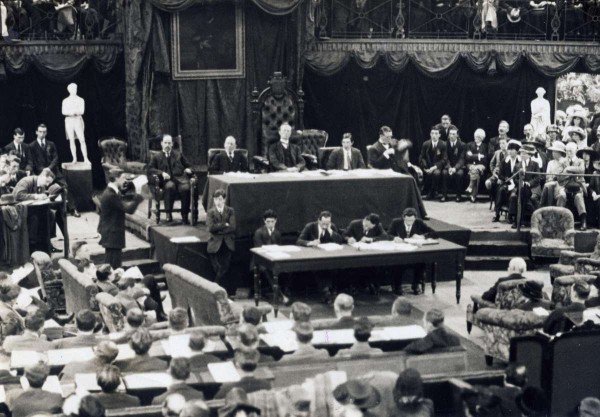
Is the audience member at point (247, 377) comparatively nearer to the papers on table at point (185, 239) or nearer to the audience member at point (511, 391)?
the audience member at point (511, 391)

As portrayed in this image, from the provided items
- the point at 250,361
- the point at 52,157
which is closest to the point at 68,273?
the point at 250,361

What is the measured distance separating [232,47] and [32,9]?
11.5 ft

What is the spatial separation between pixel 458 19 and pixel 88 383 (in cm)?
1420

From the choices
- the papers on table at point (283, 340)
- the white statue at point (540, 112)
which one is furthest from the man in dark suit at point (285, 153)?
the papers on table at point (283, 340)

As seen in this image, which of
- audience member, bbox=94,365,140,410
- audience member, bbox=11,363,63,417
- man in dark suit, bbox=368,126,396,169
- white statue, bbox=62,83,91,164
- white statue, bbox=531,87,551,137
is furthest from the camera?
white statue, bbox=531,87,551,137

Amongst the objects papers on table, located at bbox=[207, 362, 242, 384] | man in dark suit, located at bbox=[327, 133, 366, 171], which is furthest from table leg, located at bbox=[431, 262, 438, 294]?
papers on table, located at bbox=[207, 362, 242, 384]

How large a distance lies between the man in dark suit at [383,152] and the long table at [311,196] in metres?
1.27

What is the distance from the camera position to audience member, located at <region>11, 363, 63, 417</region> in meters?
7.25

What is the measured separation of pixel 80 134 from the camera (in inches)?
699

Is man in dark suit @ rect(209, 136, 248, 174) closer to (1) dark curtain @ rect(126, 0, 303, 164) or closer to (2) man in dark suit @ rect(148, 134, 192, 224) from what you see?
(2) man in dark suit @ rect(148, 134, 192, 224)

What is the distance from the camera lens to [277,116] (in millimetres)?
17969

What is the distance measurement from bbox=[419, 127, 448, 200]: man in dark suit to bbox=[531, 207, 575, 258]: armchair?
130 inches

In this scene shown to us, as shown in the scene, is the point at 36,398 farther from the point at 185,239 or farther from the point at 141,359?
the point at 185,239

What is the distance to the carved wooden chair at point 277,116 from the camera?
17797 mm
